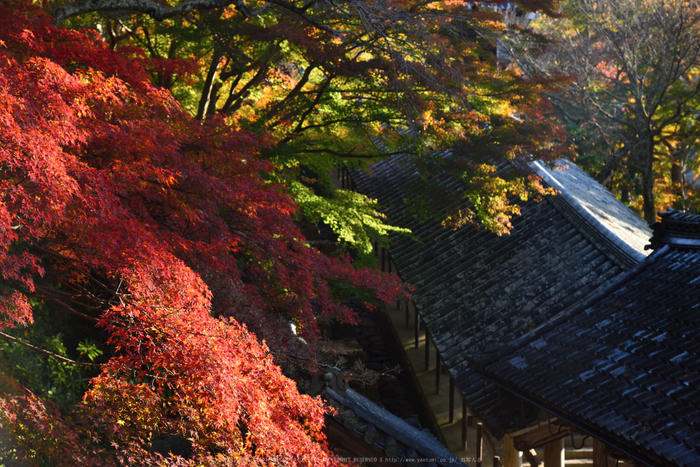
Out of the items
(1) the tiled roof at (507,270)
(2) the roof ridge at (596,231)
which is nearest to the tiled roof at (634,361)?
(1) the tiled roof at (507,270)

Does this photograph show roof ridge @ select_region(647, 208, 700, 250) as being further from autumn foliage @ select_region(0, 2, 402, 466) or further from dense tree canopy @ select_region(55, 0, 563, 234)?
autumn foliage @ select_region(0, 2, 402, 466)

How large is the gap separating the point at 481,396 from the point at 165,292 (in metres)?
5.18

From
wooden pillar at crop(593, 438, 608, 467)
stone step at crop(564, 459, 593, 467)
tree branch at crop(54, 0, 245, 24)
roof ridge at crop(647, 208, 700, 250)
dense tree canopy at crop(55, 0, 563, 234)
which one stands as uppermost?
dense tree canopy at crop(55, 0, 563, 234)

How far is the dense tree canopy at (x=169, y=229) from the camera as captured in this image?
462 cm

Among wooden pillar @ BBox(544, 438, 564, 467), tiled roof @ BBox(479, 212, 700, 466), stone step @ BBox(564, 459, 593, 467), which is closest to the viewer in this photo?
tiled roof @ BBox(479, 212, 700, 466)

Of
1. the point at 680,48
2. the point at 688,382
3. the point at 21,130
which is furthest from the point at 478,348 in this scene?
the point at 680,48

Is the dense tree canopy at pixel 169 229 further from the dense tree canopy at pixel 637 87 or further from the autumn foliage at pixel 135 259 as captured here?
the dense tree canopy at pixel 637 87

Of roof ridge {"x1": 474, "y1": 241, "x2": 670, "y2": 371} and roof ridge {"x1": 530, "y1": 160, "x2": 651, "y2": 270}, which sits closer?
roof ridge {"x1": 474, "y1": 241, "x2": 670, "y2": 371}

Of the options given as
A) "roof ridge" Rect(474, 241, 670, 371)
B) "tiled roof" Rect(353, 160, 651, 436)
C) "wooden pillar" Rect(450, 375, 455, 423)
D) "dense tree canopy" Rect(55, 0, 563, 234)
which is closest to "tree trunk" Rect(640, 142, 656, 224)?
"tiled roof" Rect(353, 160, 651, 436)

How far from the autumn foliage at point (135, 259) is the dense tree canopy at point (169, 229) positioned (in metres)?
0.02

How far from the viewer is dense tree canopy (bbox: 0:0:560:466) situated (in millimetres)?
4617

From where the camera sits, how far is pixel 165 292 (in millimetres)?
4945

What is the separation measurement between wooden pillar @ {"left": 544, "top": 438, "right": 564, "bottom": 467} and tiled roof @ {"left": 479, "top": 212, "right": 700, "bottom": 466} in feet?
3.46

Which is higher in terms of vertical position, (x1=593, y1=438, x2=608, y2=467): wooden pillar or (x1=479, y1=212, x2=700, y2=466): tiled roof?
(x1=479, y1=212, x2=700, y2=466): tiled roof
